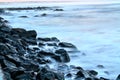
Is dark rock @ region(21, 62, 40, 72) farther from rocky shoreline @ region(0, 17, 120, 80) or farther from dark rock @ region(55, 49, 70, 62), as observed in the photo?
dark rock @ region(55, 49, 70, 62)

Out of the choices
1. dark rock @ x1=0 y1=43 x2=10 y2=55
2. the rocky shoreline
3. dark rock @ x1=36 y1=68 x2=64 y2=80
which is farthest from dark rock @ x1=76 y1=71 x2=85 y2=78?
dark rock @ x1=0 y1=43 x2=10 y2=55

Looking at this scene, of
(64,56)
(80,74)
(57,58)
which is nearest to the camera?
(80,74)

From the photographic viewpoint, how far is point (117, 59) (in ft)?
42.7

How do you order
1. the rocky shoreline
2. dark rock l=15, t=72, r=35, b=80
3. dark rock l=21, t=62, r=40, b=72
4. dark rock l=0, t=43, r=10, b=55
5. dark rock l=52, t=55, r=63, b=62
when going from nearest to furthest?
1. dark rock l=15, t=72, r=35, b=80
2. the rocky shoreline
3. dark rock l=21, t=62, r=40, b=72
4. dark rock l=0, t=43, r=10, b=55
5. dark rock l=52, t=55, r=63, b=62

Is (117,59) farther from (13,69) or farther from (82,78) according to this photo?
(13,69)

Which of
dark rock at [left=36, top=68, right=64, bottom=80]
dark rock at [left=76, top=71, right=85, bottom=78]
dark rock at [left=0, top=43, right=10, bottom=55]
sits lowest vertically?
dark rock at [left=76, top=71, right=85, bottom=78]

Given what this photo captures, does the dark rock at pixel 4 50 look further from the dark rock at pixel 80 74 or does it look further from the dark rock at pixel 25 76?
the dark rock at pixel 25 76

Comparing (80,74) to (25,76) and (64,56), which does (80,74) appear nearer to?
(25,76)

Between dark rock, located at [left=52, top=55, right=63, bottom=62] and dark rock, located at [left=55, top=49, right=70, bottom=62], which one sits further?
dark rock, located at [left=55, top=49, right=70, bottom=62]

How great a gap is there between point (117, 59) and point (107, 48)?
2.64 m

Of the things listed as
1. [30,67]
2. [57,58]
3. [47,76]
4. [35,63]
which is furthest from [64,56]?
[47,76]

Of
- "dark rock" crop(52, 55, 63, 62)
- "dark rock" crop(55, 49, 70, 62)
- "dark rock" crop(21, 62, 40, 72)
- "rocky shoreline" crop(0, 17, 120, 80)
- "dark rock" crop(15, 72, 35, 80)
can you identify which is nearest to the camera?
"dark rock" crop(15, 72, 35, 80)

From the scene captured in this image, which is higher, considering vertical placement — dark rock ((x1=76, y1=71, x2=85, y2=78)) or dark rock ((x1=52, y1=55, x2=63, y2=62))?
dark rock ((x1=52, y1=55, x2=63, y2=62))

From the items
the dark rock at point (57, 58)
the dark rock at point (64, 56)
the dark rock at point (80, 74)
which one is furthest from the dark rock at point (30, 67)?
the dark rock at point (64, 56)
